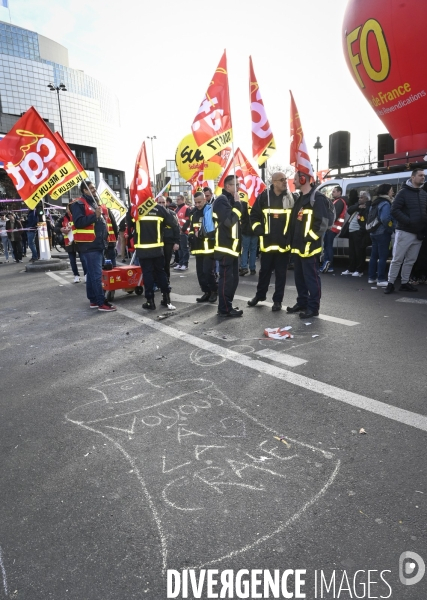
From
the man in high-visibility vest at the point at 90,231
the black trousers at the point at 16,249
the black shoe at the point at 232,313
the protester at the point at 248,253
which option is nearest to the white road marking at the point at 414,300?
the black shoe at the point at 232,313

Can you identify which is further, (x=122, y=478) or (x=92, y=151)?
(x=92, y=151)

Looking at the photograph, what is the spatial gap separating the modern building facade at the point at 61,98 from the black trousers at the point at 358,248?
68720 mm

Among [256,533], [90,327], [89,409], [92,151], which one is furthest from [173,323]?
[92,151]

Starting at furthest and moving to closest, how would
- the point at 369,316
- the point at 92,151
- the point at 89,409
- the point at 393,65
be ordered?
the point at 92,151, the point at 393,65, the point at 369,316, the point at 89,409

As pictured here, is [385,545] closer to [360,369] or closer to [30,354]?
[360,369]

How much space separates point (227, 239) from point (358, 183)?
18.9 ft

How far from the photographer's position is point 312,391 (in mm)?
3852

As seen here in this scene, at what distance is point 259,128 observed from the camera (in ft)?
26.8

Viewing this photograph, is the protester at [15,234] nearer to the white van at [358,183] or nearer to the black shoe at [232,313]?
the white van at [358,183]

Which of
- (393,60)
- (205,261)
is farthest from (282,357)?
(393,60)

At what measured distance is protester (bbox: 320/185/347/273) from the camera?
34.7ft

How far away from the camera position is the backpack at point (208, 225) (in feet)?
25.8

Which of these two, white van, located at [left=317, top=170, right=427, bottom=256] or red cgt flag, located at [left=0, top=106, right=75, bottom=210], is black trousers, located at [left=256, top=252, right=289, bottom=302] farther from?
red cgt flag, located at [left=0, top=106, right=75, bottom=210]

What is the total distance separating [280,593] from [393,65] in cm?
1282
